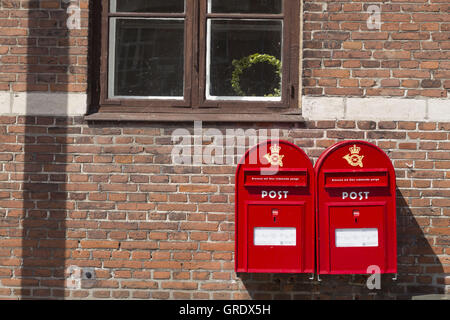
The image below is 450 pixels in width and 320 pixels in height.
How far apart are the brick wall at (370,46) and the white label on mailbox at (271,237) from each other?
134cm

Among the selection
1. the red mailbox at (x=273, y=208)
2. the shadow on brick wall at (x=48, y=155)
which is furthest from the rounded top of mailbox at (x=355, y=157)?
the shadow on brick wall at (x=48, y=155)

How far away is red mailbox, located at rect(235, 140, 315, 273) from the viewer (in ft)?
11.5

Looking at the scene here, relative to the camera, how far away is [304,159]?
3.55 meters

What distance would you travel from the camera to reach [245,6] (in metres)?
4.30

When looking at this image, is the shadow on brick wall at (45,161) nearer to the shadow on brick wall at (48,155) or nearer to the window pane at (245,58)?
the shadow on brick wall at (48,155)

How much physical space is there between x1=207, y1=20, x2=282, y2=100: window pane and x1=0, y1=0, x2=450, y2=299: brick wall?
14.1 inches

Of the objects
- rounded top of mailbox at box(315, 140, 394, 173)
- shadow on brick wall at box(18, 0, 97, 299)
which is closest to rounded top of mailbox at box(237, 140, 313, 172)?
rounded top of mailbox at box(315, 140, 394, 173)

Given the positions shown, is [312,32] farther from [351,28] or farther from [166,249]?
[166,249]

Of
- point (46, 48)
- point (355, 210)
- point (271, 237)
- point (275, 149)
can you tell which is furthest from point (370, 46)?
point (46, 48)

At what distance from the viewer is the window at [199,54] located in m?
4.20

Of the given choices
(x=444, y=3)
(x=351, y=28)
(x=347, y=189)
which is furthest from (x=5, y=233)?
(x=444, y=3)

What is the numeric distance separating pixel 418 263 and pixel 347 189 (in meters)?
1.12

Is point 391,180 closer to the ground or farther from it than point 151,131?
closer to the ground

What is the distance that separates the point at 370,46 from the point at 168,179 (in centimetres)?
218
